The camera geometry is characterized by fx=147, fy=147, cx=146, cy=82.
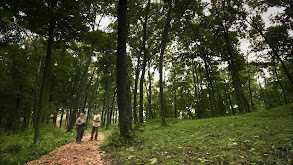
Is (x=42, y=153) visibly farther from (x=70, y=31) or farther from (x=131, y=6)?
(x=131, y=6)

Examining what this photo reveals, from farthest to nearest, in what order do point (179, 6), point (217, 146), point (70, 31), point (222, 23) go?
point (222, 23), point (179, 6), point (70, 31), point (217, 146)

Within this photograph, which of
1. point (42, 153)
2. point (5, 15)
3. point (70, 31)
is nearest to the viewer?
point (42, 153)

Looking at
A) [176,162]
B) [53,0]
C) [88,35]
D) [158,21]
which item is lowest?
[176,162]

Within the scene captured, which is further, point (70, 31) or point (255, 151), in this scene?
point (70, 31)

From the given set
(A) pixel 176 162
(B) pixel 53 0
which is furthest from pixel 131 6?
(A) pixel 176 162

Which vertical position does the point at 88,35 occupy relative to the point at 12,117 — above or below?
above

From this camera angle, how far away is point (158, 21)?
1808 cm

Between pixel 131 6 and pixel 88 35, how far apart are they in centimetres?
712

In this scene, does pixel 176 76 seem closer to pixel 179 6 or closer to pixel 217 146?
pixel 179 6

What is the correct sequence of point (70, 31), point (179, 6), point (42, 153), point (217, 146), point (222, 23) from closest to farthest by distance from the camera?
1. point (217, 146)
2. point (42, 153)
3. point (70, 31)
4. point (179, 6)
5. point (222, 23)

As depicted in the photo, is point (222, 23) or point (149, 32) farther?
point (222, 23)

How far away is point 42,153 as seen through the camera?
6844mm

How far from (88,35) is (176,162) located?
30.5 ft

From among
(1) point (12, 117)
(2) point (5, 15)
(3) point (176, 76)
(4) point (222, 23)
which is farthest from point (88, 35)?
(3) point (176, 76)
